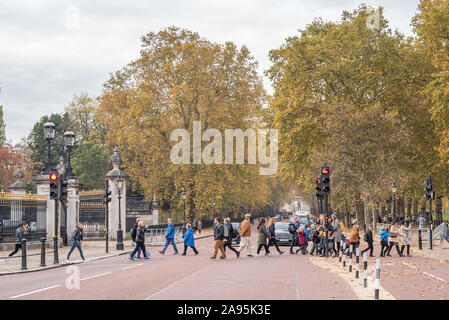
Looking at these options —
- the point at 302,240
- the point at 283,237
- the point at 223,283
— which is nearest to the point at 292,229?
the point at 302,240

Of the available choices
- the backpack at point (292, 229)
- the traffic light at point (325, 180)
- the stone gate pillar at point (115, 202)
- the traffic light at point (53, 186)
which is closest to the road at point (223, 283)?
the traffic light at point (53, 186)

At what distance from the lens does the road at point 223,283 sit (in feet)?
41.2

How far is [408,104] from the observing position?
146 feet

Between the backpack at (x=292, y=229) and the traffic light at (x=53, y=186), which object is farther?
the backpack at (x=292, y=229)

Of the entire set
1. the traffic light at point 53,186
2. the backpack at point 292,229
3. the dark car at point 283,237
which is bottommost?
the dark car at point 283,237

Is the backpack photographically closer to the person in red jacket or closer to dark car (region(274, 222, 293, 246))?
the person in red jacket

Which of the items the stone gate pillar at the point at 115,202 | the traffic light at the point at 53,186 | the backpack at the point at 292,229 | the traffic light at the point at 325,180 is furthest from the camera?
the stone gate pillar at the point at 115,202

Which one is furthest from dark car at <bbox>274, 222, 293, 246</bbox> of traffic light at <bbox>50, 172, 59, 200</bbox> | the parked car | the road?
traffic light at <bbox>50, 172, 59, 200</bbox>

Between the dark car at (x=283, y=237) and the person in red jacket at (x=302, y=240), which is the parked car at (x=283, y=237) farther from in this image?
the person in red jacket at (x=302, y=240)

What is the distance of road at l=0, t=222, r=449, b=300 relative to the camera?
495 inches

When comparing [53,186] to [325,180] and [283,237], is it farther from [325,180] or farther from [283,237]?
[283,237]

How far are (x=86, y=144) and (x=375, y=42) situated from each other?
45.2 metres

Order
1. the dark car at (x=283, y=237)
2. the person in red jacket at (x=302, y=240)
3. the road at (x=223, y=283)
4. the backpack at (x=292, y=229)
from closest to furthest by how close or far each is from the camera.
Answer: the road at (x=223, y=283)
the person in red jacket at (x=302, y=240)
the backpack at (x=292, y=229)
the dark car at (x=283, y=237)

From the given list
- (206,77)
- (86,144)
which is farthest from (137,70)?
(86,144)
